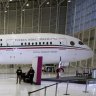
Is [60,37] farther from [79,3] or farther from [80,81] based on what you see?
[79,3]

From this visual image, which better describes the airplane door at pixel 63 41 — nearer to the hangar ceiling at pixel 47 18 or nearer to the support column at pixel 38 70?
the support column at pixel 38 70

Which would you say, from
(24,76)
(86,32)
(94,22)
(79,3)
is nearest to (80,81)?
(24,76)

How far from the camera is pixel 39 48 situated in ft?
93.7

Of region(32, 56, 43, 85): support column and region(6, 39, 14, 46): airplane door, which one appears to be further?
region(6, 39, 14, 46): airplane door

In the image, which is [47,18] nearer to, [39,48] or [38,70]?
[39,48]

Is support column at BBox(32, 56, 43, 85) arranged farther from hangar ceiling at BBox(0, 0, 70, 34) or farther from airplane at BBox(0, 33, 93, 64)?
hangar ceiling at BBox(0, 0, 70, 34)

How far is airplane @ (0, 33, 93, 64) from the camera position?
93.6 ft

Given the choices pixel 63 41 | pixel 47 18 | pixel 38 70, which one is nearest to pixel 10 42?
pixel 63 41

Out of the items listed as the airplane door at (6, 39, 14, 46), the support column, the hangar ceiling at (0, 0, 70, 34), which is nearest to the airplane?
the airplane door at (6, 39, 14, 46)

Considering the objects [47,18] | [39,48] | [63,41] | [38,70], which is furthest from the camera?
[47,18]

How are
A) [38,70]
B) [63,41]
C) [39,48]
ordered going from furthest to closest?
[63,41] → [39,48] → [38,70]

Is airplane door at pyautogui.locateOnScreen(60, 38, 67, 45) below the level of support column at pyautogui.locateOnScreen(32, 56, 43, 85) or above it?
above

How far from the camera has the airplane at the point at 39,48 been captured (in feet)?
93.6

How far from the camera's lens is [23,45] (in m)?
28.6
